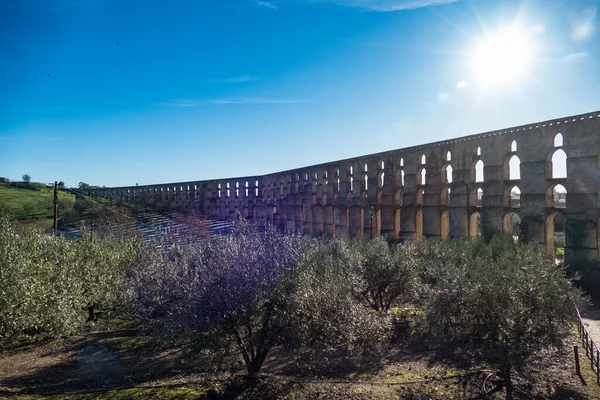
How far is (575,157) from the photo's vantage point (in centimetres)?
2425

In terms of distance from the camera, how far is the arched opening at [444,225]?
110 feet

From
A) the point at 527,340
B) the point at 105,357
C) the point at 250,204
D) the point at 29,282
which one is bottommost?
the point at 105,357

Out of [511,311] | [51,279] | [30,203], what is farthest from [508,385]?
[30,203]

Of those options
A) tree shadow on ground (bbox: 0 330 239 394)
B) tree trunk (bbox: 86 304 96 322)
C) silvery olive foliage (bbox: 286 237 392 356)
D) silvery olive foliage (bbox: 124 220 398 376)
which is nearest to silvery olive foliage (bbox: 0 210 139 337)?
tree trunk (bbox: 86 304 96 322)

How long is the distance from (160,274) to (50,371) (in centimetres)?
503

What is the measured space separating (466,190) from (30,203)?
7068 cm

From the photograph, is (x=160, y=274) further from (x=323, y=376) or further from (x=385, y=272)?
(x=385, y=272)

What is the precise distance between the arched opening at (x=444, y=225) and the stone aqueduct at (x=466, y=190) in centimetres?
8

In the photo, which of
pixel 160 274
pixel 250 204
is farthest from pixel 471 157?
pixel 250 204

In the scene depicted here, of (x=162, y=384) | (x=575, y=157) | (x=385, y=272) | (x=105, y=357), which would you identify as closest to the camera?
(x=162, y=384)

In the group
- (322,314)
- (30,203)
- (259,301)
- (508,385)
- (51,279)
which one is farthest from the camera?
(30,203)

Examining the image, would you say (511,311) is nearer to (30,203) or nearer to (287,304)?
(287,304)

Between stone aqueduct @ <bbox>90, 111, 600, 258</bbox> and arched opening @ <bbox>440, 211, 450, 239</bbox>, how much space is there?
84 mm

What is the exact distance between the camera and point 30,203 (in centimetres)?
6925
